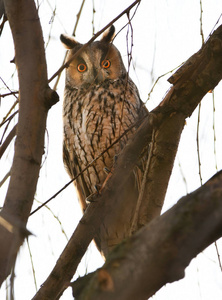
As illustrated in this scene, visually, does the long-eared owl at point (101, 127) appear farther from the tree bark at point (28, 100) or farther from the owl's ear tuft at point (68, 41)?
the tree bark at point (28, 100)

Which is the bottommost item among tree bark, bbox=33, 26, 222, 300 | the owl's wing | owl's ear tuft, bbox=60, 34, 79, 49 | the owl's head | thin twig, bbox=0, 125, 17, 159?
tree bark, bbox=33, 26, 222, 300

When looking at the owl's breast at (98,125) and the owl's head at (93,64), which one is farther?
the owl's head at (93,64)

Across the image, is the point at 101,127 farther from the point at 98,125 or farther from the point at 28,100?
the point at 28,100

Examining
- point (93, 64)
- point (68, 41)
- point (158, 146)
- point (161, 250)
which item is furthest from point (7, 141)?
point (68, 41)

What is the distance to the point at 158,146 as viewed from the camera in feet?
5.84

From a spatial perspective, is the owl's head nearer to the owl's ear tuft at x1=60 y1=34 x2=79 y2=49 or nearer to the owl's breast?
the owl's ear tuft at x1=60 y1=34 x2=79 y2=49

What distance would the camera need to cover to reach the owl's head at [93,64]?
3.39m

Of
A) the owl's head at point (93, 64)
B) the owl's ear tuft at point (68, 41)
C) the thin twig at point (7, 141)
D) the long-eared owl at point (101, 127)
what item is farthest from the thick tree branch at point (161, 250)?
the owl's ear tuft at point (68, 41)

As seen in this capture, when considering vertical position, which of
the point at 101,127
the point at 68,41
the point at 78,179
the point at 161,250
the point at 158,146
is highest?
the point at 68,41

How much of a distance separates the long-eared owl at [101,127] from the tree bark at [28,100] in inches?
53.2

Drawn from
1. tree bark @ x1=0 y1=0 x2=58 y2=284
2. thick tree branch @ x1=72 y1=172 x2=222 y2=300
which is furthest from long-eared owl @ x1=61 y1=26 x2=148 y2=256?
thick tree branch @ x1=72 y1=172 x2=222 y2=300

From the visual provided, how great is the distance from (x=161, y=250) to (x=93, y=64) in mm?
2647

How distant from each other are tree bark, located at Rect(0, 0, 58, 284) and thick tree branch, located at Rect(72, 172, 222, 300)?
731 mm

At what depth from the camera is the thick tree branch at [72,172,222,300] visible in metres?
0.84
